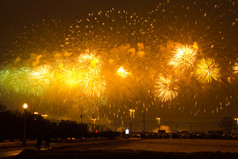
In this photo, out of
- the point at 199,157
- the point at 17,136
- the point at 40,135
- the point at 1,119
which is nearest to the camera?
the point at 199,157

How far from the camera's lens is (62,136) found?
4969 cm

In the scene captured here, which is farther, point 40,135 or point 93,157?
point 40,135

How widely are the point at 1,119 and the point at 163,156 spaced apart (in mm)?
50432

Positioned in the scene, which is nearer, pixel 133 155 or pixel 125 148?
pixel 133 155

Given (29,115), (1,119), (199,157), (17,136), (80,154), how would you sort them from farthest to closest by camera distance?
(29,115), (1,119), (17,136), (80,154), (199,157)

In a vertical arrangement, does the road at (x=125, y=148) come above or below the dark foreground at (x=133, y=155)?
below

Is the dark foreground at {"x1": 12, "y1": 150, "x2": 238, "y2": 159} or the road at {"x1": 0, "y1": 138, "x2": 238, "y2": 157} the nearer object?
the dark foreground at {"x1": 12, "y1": 150, "x2": 238, "y2": 159}

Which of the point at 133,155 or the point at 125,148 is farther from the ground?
the point at 133,155

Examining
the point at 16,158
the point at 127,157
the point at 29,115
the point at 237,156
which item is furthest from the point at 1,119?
the point at 237,156

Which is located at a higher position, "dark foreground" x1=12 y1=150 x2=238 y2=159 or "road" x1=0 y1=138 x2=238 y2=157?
"dark foreground" x1=12 y1=150 x2=238 y2=159

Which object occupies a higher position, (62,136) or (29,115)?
(29,115)

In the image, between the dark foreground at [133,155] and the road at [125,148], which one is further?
the road at [125,148]

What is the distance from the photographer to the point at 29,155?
660 inches

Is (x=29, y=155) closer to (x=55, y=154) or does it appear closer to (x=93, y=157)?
(x=55, y=154)
